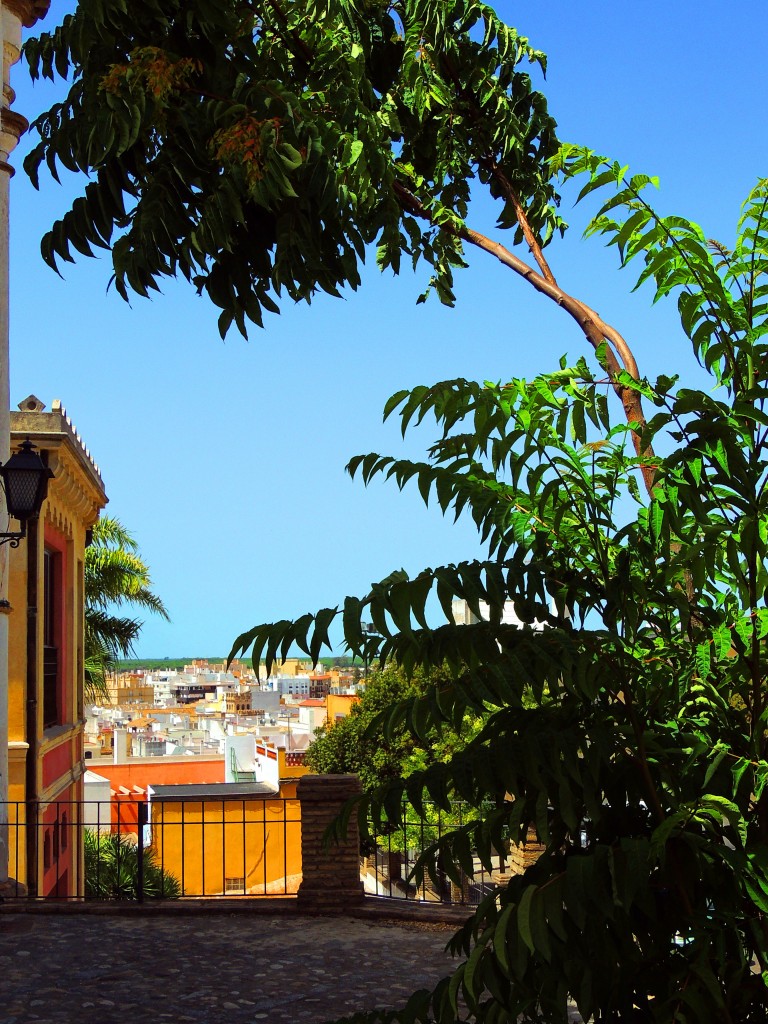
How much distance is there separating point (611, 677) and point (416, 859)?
90cm

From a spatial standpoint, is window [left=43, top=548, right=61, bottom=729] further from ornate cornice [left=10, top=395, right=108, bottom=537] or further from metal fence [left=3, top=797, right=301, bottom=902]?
metal fence [left=3, top=797, right=301, bottom=902]

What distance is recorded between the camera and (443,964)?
9.34 meters

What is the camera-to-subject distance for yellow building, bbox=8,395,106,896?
14867 mm

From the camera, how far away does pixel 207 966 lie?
365 inches

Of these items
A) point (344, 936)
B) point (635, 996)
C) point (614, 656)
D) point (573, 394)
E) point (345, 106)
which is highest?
point (345, 106)

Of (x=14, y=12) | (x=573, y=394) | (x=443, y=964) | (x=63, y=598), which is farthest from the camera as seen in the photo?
(x=63, y=598)

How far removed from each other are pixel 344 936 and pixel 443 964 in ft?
4.66

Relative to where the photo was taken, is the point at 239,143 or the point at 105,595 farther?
the point at 105,595

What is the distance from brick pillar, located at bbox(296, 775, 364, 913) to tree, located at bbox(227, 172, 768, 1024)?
815cm

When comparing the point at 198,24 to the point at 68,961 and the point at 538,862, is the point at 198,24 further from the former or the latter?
the point at 68,961

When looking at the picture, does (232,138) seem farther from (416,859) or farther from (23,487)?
(23,487)

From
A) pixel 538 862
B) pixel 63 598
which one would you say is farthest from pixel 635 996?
pixel 63 598

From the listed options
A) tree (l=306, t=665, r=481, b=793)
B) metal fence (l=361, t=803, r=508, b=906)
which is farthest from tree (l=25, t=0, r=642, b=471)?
tree (l=306, t=665, r=481, b=793)

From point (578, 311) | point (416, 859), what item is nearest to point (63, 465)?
point (578, 311)
